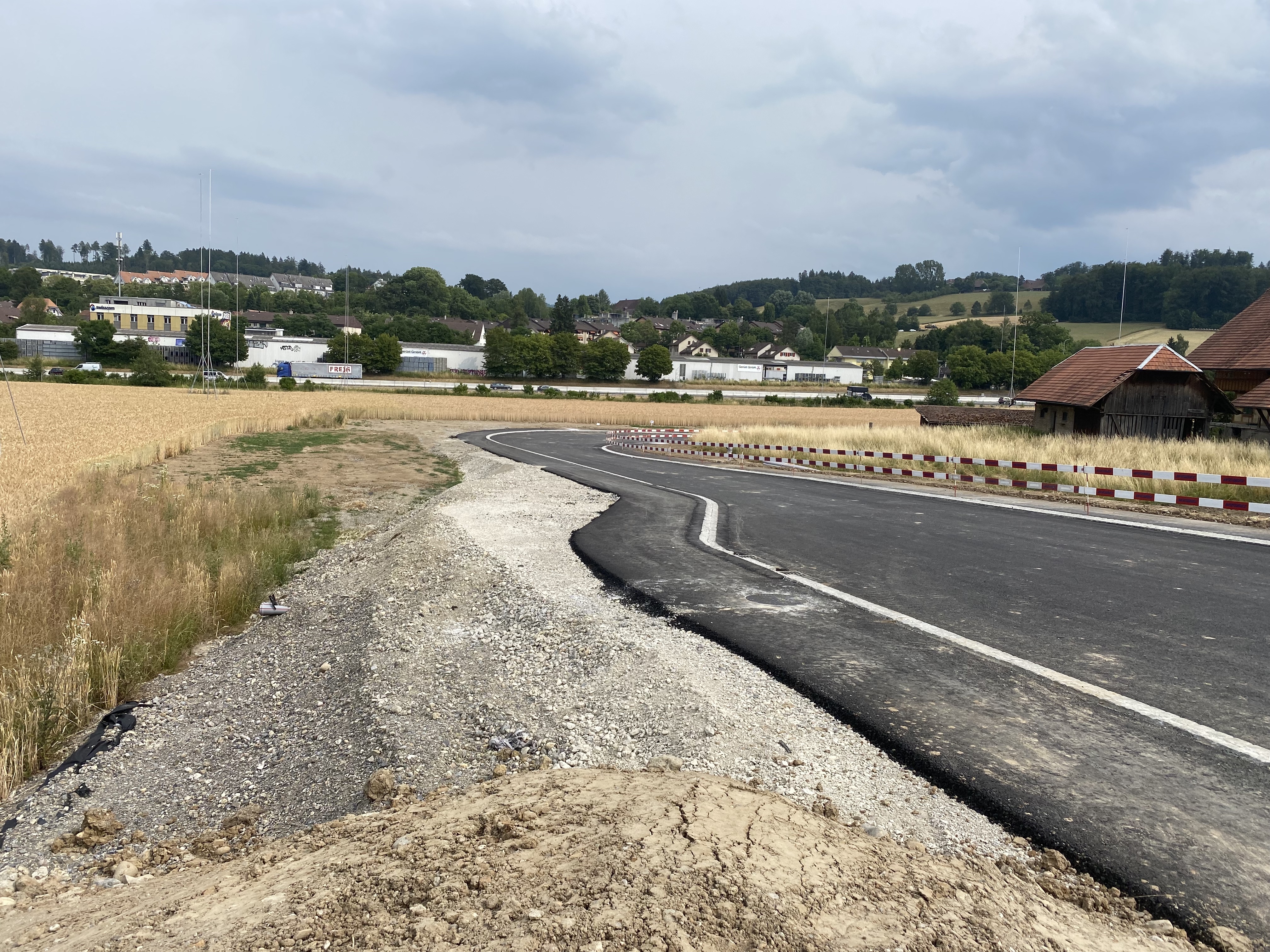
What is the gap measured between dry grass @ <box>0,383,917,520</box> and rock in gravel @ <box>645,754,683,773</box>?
34.5 ft

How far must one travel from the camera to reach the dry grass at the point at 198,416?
58.9 feet

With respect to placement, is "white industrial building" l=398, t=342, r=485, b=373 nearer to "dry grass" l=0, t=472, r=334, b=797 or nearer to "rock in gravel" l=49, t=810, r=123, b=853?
"dry grass" l=0, t=472, r=334, b=797

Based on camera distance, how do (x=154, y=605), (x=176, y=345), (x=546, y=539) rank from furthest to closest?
(x=176, y=345) → (x=546, y=539) → (x=154, y=605)

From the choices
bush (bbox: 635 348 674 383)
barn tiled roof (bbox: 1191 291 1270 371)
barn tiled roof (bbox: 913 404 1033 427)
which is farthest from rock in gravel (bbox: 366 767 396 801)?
bush (bbox: 635 348 674 383)

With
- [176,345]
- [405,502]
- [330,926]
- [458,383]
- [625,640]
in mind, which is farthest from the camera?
[176,345]

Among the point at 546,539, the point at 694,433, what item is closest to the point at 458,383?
the point at 694,433

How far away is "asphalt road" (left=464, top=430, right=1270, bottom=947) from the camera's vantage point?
155 inches

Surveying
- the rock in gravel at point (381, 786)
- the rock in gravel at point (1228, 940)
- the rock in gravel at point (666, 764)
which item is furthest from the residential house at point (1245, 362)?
the rock in gravel at point (381, 786)

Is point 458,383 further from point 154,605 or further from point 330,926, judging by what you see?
point 330,926

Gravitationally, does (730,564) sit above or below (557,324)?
below

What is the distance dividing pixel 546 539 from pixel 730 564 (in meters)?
3.02

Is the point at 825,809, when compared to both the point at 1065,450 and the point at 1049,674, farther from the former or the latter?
the point at 1065,450

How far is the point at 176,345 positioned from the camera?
99875mm

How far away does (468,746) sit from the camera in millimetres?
5090
